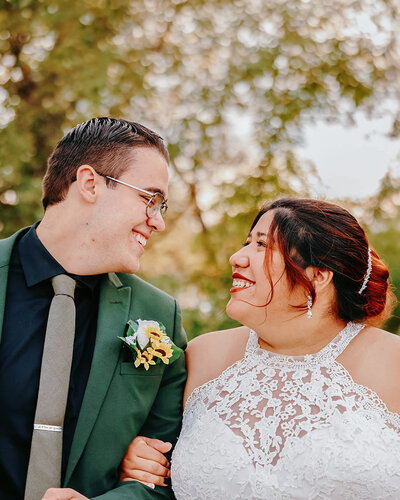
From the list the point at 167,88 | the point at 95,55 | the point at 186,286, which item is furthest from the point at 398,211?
the point at 95,55

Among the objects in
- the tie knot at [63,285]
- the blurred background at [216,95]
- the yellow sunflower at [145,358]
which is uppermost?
the tie knot at [63,285]

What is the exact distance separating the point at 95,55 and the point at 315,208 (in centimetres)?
526

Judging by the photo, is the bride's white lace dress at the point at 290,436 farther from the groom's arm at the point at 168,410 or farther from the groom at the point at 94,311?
the groom at the point at 94,311

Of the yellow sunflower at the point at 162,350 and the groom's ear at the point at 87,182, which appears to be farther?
the groom's ear at the point at 87,182

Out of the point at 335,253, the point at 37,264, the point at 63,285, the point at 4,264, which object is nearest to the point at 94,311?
the point at 63,285

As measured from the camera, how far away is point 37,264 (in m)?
3.14

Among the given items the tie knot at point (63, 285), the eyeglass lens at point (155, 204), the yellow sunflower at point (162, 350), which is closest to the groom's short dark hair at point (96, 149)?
the eyeglass lens at point (155, 204)

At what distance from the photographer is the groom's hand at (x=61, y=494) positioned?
8.73ft

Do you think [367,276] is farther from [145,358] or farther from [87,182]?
[87,182]

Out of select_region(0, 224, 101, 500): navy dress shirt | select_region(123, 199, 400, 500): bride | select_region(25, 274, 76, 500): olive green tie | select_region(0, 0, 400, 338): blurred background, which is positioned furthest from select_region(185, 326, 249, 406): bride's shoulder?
select_region(0, 0, 400, 338): blurred background

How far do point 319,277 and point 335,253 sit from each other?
5.6 inches

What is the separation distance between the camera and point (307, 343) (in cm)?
319

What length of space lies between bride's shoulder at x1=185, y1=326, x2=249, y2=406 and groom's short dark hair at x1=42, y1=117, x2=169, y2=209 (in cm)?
101

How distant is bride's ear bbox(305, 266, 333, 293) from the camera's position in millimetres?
3145
